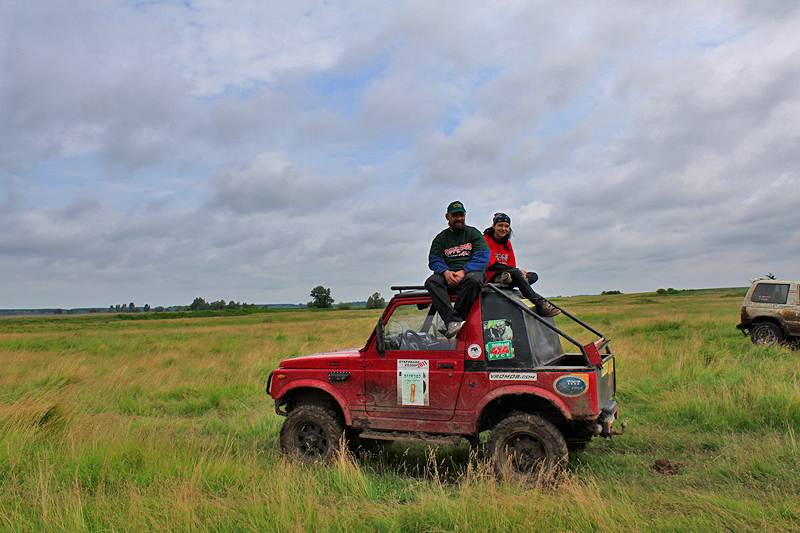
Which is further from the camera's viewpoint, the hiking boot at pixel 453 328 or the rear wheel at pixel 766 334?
the rear wheel at pixel 766 334

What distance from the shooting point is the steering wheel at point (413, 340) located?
5453 millimetres

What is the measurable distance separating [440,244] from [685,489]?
3.35 metres

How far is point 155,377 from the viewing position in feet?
38.6

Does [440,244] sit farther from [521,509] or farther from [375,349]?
[521,509]

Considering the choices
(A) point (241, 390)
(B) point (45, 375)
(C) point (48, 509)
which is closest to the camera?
(C) point (48, 509)

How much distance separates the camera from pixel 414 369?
532 centimetres

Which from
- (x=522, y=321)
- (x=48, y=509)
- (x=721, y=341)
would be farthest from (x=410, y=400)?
(x=721, y=341)

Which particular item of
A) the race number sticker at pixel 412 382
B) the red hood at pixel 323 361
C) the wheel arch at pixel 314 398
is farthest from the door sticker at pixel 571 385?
the wheel arch at pixel 314 398

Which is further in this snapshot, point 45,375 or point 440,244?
point 45,375

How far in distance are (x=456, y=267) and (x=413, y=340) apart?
3.10ft

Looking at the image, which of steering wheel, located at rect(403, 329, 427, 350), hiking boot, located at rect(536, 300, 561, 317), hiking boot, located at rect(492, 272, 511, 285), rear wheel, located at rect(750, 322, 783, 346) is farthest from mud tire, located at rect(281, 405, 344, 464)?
rear wheel, located at rect(750, 322, 783, 346)

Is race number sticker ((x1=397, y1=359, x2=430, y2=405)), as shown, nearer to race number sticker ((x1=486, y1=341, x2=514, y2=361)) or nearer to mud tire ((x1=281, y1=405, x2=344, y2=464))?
race number sticker ((x1=486, y1=341, x2=514, y2=361))

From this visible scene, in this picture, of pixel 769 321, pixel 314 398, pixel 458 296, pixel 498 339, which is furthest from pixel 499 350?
pixel 769 321

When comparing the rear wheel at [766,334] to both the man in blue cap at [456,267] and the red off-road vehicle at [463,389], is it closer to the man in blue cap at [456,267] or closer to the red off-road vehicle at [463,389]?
the red off-road vehicle at [463,389]
